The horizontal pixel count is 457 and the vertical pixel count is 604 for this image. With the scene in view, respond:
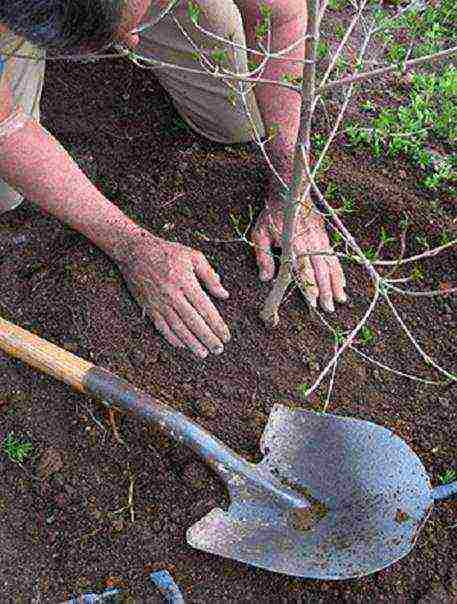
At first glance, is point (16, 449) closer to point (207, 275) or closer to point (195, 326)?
point (195, 326)

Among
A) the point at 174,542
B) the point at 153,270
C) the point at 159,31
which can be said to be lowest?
the point at 174,542

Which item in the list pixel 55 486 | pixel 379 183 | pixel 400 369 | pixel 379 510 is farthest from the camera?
pixel 379 183

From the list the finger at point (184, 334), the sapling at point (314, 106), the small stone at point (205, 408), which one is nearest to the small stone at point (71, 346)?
the finger at point (184, 334)

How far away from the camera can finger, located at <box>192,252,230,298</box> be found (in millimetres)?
2236

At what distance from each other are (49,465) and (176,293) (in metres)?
0.53

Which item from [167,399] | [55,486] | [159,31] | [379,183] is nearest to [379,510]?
[167,399]

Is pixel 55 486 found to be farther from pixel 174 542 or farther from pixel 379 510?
pixel 379 510

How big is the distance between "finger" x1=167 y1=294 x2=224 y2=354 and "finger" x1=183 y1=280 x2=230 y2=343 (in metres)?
0.01

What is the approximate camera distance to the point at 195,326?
220cm

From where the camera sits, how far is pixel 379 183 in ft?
8.48

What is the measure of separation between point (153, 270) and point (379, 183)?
81cm

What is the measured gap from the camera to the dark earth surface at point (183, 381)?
194 cm

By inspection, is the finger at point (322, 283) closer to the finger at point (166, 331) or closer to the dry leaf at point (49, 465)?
the finger at point (166, 331)

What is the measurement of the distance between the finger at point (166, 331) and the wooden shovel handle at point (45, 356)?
9.5 inches
